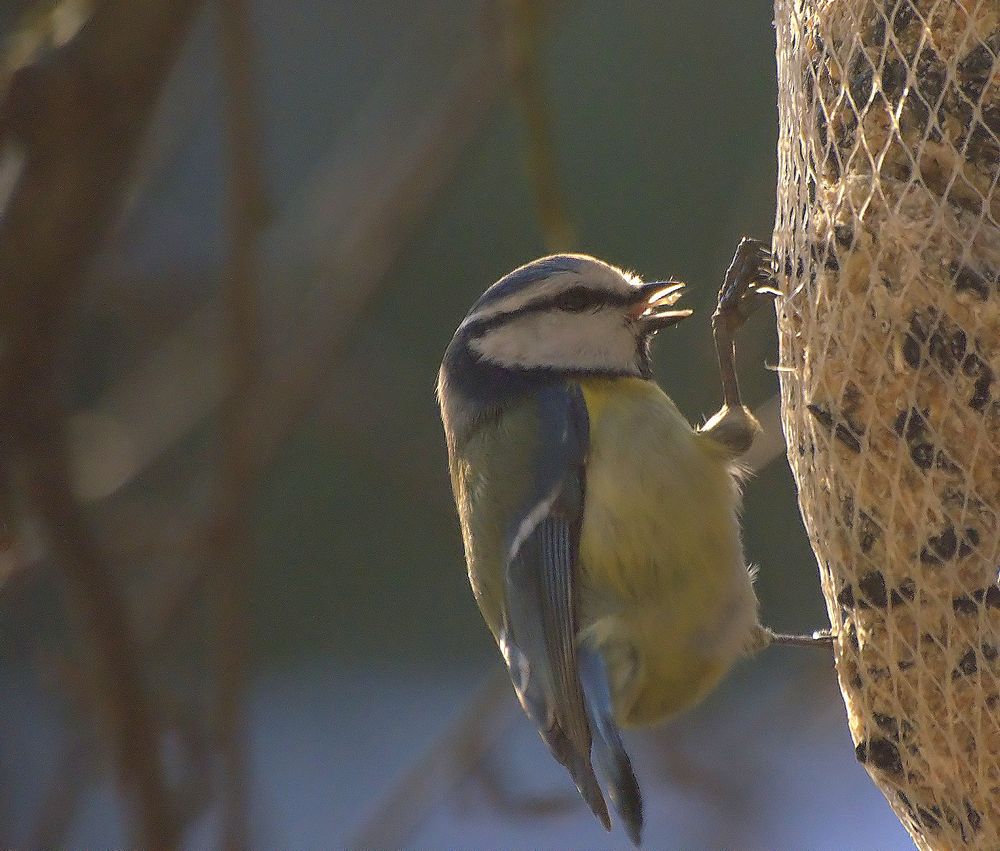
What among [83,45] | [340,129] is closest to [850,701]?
[83,45]

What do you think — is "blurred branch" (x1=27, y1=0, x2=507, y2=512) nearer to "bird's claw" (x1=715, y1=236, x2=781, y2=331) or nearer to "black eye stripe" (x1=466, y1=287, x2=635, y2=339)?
"black eye stripe" (x1=466, y1=287, x2=635, y2=339)

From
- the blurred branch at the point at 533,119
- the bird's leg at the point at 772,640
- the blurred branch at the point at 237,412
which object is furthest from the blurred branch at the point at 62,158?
the bird's leg at the point at 772,640

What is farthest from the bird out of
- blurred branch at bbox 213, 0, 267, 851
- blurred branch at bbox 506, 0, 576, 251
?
blurred branch at bbox 213, 0, 267, 851

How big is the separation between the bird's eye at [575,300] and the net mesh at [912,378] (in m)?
0.38

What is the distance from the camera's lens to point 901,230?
3.40 feet

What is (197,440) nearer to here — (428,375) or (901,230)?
(428,375)

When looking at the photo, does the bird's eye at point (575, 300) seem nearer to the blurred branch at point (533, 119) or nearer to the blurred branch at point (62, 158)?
the blurred branch at point (533, 119)

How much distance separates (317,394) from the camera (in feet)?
6.37

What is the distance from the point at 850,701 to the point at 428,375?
66.7 inches

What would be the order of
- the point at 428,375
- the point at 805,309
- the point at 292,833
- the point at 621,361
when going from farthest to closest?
the point at 292,833
the point at 428,375
the point at 621,361
the point at 805,309

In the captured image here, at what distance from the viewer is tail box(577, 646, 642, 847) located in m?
1.18

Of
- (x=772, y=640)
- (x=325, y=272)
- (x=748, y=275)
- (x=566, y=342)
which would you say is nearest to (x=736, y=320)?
(x=748, y=275)

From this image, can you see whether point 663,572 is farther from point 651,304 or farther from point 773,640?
point 651,304

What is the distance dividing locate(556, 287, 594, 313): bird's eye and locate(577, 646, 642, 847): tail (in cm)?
38
